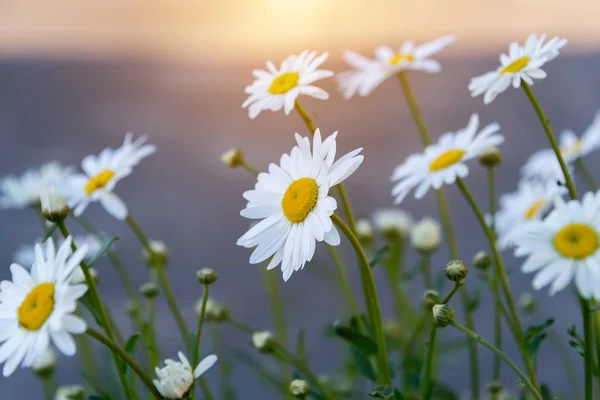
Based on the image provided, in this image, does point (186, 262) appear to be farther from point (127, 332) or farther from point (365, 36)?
point (365, 36)

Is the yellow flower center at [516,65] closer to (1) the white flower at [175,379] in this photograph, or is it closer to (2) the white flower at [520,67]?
(2) the white flower at [520,67]

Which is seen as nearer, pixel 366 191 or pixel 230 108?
pixel 366 191

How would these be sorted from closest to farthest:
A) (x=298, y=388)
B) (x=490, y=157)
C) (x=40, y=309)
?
1. (x=40, y=309)
2. (x=298, y=388)
3. (x=490, y=157)

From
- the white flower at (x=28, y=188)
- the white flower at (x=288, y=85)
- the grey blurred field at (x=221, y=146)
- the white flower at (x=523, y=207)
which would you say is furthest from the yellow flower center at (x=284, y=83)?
the grey blurred field at (x=221, y=146)

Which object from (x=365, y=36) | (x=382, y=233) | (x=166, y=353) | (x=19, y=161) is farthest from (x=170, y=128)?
(x=382, y=233)

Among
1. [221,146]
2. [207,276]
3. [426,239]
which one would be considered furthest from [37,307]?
[221,146]

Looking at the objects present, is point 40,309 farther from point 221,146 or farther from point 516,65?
point 221,146

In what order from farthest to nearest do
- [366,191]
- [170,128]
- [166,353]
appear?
[170,128] < [366,191] < [166,353]

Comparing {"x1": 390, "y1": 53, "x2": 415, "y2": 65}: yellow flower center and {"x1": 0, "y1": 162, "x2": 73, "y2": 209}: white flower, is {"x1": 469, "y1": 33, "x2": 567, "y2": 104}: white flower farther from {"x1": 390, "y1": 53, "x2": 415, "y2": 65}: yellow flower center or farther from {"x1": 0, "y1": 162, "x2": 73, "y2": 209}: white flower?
{"x1": 0, "y1": 162, "x2": 73, "y2": 209}: white flower
